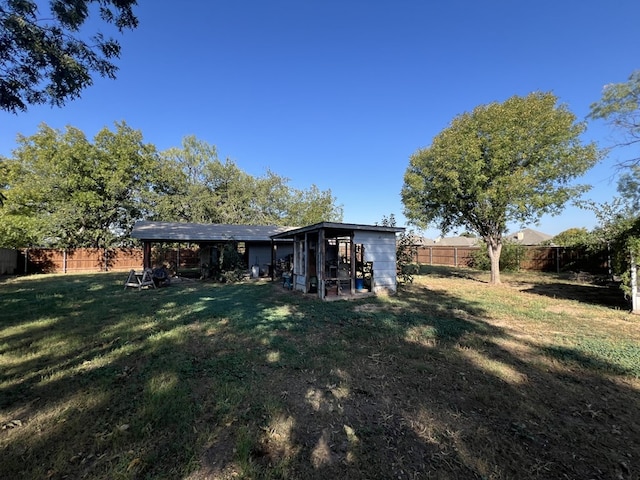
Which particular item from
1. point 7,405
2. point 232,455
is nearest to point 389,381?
point 232,455

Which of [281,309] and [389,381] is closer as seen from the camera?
[389,381]

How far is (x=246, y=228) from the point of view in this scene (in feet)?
62.3

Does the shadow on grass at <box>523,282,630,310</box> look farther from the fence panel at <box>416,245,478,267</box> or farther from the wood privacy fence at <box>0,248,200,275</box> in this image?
the wood privacy fence at <box>0,248,200,275</box>

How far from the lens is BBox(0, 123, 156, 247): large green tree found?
2145 cm

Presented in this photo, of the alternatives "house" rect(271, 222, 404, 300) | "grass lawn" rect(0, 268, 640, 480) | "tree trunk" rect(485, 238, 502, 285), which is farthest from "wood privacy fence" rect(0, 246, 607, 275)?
"grass lawn" rect(0, 268, 640, 480)

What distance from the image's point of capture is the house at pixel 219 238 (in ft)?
50.3

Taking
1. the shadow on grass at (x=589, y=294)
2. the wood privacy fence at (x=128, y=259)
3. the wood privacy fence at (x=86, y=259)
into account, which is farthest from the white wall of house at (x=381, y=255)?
the wood privacy fence at (x=86, y=259)

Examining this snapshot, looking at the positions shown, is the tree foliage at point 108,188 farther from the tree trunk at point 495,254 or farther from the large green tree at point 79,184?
the tree trunk at point 495,254

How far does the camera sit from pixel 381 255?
35.6 ft

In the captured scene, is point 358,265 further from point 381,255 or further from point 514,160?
point 514,160

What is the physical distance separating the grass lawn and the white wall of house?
395 cm

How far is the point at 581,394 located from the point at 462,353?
149cm

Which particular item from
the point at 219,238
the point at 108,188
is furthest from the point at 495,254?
the point at 108,188

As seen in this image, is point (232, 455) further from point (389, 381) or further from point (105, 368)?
point (105, 368)
